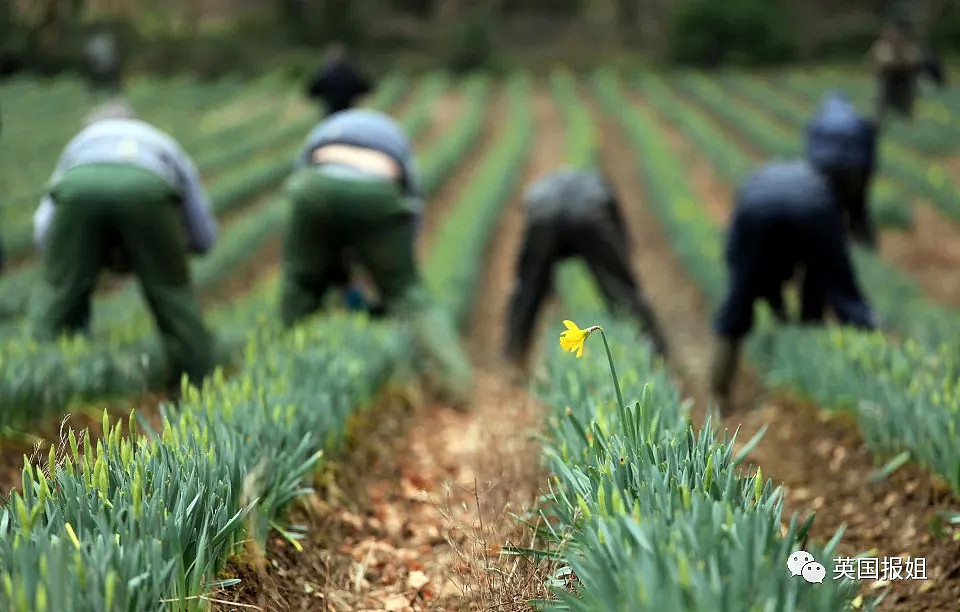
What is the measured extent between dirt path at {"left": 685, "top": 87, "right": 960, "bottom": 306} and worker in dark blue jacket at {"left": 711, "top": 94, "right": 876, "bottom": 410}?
4071 millimetres

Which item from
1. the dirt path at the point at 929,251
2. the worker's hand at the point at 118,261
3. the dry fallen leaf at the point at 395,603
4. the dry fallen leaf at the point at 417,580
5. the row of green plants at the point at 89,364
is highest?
the worker's hand at the point at 118,261

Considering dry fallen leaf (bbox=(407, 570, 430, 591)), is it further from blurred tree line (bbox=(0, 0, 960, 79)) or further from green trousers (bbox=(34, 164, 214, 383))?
blurred tree line (bbox=(0, 0, 960, 79))

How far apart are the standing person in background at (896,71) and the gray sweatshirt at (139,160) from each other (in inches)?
478

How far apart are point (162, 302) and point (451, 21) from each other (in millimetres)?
30817

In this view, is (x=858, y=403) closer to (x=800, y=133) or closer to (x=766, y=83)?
(x=800, y=133)

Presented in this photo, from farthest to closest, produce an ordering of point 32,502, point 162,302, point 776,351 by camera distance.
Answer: point 776,351, point 162,302, point 32,502

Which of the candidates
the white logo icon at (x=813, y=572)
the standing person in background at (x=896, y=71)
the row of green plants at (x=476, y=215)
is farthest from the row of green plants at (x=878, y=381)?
the standing person in background at (x=896, y=71)

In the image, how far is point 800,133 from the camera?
53.7ft

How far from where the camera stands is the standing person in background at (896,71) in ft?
44.7

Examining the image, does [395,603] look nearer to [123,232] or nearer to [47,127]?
[123,232]

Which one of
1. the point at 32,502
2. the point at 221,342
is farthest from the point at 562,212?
the point at 32,502

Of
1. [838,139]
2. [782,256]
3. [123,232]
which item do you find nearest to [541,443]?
[123,232]

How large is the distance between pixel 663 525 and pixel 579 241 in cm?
372

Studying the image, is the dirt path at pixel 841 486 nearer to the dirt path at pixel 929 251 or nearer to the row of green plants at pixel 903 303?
the row of green plants at pixel 903 303
